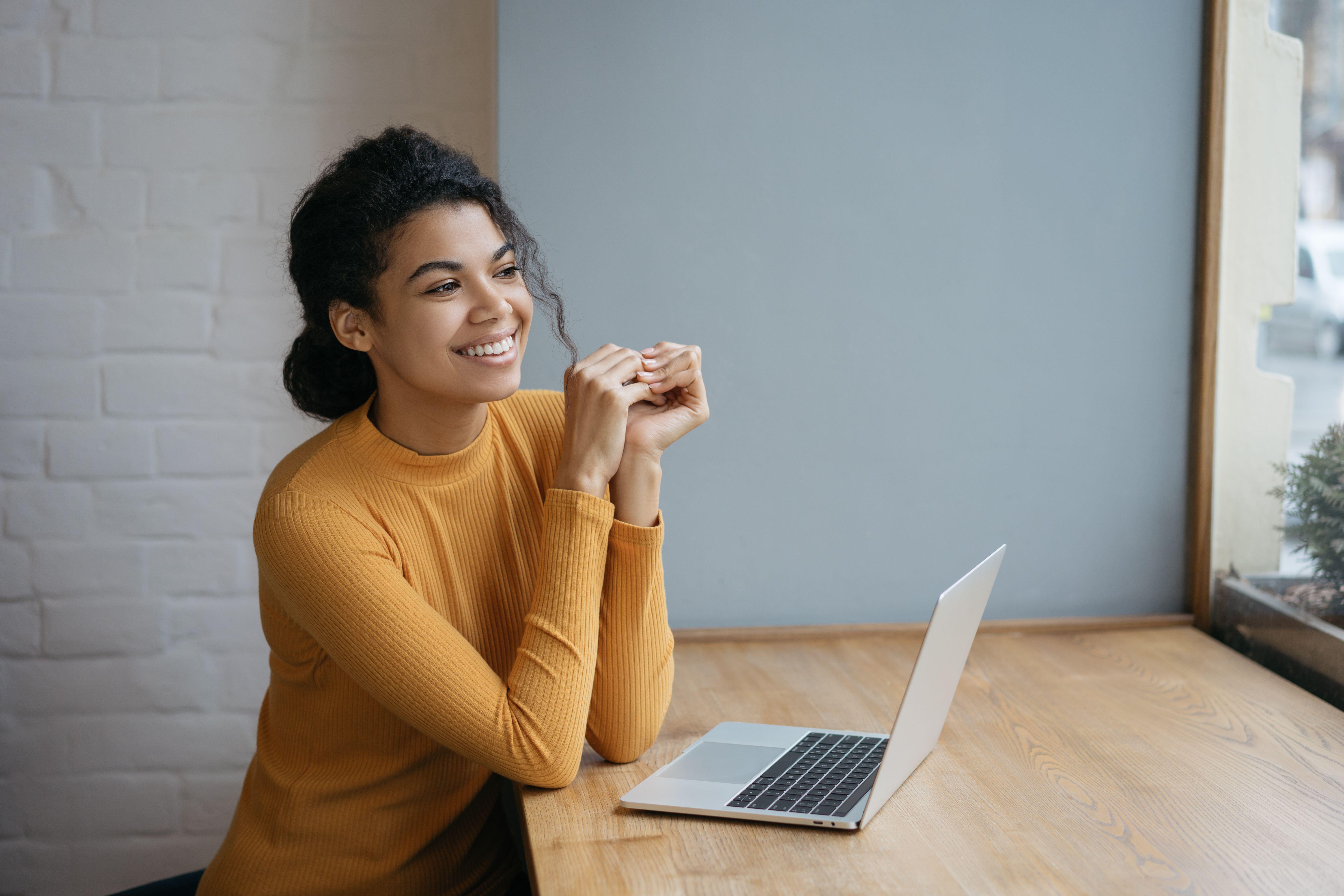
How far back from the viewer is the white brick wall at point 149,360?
162 centimetres

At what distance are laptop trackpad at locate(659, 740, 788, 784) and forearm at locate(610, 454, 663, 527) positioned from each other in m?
0.24

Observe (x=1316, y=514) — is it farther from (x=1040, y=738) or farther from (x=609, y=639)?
(x=609, y=639)

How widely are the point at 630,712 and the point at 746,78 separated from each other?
91cm

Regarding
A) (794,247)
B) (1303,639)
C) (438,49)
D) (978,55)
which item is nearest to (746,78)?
(794,247)

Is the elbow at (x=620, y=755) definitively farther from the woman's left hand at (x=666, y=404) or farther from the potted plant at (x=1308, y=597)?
the potted plant at (x=1308, y=597)

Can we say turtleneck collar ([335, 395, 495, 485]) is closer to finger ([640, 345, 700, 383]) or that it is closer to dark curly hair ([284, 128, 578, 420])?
dark curly hair ([284, 128, 578, 420])

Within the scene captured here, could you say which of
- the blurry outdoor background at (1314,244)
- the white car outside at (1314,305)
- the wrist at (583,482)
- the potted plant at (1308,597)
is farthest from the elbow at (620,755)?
the white car outside at (1314,305)

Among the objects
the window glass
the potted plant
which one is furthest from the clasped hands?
the window glass

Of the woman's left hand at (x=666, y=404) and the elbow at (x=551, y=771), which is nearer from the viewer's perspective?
the elbow at (x=551, y=771)

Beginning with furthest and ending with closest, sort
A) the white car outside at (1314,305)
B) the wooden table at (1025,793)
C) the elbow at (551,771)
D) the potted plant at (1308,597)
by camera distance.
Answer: the white car outside at (1314,305) → the potted plant at (1308,597) → the elbow at (551,771) → the wooden table at (1025,793)

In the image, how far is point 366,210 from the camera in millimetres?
1053

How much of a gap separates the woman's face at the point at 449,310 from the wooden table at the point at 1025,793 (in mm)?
419

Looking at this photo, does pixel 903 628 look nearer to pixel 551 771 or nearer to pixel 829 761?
pixel 829 761

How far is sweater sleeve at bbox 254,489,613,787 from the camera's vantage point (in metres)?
0.95
